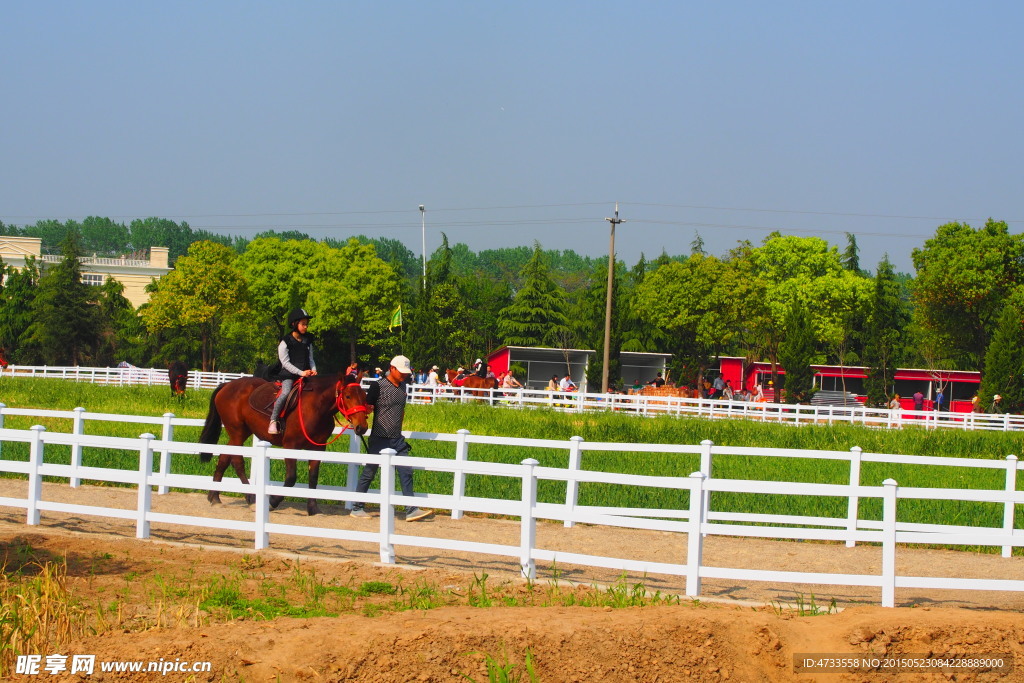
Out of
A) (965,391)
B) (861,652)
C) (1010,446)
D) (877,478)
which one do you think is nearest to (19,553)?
(861,652)

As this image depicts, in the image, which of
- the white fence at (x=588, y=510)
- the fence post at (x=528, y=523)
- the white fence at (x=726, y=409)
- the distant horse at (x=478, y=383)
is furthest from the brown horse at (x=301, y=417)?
the distant horse at (x=478, y=383)

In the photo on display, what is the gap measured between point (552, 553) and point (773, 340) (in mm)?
66619

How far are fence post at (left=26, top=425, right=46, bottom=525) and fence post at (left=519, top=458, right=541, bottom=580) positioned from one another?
6.64 metres

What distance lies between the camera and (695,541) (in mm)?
9195

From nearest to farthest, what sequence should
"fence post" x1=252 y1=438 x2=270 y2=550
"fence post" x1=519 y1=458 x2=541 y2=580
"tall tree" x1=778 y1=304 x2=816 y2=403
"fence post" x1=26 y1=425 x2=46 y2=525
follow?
"fence post" x1=519 y1=458 x2=541 y2=580
"fence post" x1=252 y1=438 x2=270 y2=550
"fence post" x1=26 y1=425 x2=46 y2=525
"tall tree" x1=778 y1=304 x2=816 y2=403

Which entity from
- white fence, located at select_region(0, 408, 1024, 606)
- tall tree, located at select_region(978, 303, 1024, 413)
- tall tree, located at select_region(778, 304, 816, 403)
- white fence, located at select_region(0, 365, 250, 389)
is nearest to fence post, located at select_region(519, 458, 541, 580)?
white fence, located at select_region(0, 408, 1024, 606)

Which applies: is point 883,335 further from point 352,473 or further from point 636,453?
point 352,473

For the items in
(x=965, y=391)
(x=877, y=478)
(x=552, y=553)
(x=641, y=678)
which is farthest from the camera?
(x=965, y=391)

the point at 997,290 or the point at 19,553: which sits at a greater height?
the point at 997,290

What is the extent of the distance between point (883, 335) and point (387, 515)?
197 feet

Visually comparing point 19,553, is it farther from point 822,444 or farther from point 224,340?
point 224,340

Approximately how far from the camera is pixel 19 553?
10188 millimetres

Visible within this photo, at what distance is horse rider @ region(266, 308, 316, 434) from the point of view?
13.9 m

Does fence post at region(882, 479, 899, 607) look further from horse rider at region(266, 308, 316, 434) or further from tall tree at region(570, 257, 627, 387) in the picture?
tall tree at region(570, 257, 627, 387)
